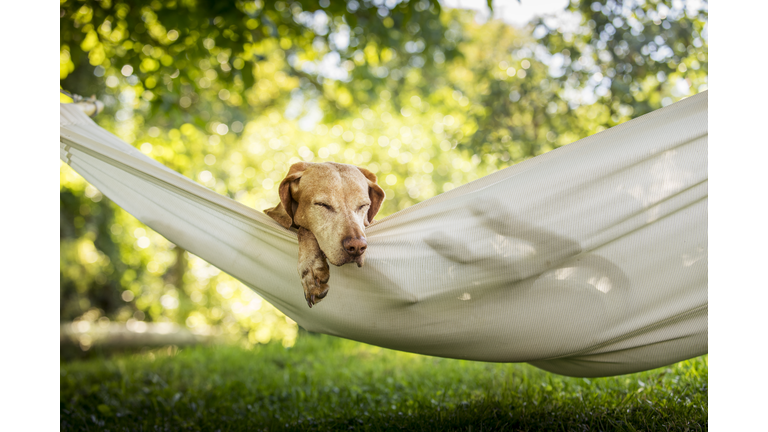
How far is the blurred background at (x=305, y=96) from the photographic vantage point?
318 cm

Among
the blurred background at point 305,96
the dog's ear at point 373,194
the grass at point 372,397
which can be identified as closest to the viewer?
the dog's ear at point 373,194

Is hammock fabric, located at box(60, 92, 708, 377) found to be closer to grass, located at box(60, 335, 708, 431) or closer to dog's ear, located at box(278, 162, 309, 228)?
dog's ear, located at box(278, 162, 309, 228)

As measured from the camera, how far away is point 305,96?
6.99m

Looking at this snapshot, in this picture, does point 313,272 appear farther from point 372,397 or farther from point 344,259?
point 372,397

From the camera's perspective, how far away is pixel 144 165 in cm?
168

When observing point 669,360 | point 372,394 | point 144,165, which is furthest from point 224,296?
point 669,360

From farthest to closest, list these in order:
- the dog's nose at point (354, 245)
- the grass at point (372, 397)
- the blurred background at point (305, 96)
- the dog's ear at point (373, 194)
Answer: the blurred background at point (305, 96) < the grass at point (372, 397) < the dog's ear at point (373, 194) < the dog's nose at point (354, 245)

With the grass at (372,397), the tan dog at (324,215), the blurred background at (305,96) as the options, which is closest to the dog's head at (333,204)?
the tan dog at (324,215)

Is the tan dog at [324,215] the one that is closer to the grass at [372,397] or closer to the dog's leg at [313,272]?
the dog's leg at [313,272]

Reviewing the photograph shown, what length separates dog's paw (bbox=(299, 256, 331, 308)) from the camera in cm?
134

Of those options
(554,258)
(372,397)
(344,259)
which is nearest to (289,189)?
(344,259)

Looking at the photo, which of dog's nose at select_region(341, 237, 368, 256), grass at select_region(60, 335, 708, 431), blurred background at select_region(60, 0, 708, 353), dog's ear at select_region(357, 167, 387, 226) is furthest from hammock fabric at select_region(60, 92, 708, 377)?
blurred background at select_region(60, 0, 708, 353)

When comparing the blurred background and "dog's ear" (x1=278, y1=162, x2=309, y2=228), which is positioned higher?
the blurred background

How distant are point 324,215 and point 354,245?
132 mm
